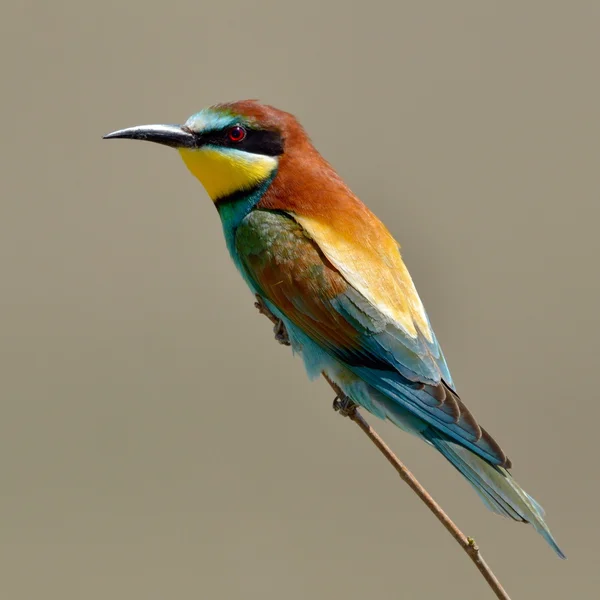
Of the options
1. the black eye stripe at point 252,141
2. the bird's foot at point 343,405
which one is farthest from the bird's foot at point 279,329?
the black eye stripe at point 252,141

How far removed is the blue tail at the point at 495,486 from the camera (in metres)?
1.60

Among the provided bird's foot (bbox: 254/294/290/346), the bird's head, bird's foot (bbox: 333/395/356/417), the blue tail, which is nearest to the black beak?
the bird's head

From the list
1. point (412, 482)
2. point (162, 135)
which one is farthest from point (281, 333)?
point (412, 482)

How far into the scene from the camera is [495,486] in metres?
1.64

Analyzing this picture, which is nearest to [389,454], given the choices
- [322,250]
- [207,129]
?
[322,250]

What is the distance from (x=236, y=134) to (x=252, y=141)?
0.04 meters

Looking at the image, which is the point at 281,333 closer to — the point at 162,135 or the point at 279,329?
the point at 279,329

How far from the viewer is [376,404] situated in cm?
183

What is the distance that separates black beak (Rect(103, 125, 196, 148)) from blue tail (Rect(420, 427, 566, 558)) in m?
0.81

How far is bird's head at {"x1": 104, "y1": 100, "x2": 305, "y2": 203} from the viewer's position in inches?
75.6

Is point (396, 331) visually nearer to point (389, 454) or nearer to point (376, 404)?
point (376, 404)

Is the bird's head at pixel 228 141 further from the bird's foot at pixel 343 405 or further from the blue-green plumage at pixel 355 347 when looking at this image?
the bird's foot at pixel 343 405

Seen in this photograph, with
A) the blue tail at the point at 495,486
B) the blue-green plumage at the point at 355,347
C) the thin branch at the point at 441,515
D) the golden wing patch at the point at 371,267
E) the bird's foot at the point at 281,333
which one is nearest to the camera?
the thin branch at the point at 441,515

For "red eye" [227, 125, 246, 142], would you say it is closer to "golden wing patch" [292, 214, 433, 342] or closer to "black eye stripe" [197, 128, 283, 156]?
"black eye stripe" [197, 128, 283, 156]
